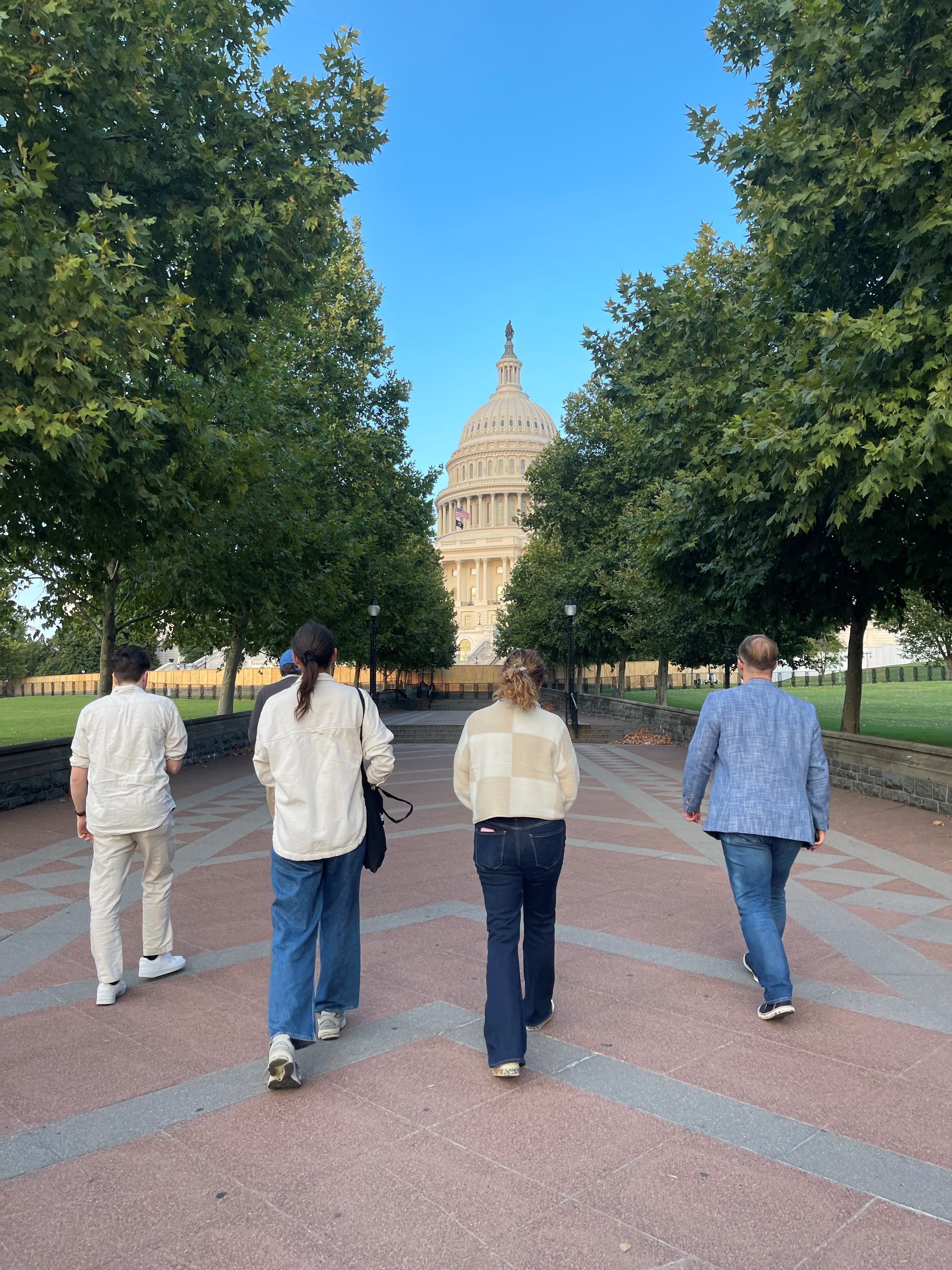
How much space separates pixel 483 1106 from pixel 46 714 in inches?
1701

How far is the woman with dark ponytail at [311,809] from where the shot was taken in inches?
162

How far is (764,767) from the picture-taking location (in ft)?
15.9

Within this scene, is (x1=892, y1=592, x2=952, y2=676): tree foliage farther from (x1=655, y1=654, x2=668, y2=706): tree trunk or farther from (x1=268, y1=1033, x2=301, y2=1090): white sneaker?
(x1=268, y1=1033, x2=301, y2=1090): white sneaker

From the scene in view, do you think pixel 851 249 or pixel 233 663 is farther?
pixel 233 663

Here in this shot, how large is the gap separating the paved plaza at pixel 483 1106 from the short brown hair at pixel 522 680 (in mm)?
1621

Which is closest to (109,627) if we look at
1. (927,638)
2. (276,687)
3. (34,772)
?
(34,772)

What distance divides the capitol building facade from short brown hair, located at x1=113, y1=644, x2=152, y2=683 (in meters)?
106

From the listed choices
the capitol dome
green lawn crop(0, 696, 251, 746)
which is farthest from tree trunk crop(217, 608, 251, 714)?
the capitol dome

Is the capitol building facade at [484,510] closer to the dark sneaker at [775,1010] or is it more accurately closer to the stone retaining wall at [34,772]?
the stone retaining wall at [34,772]

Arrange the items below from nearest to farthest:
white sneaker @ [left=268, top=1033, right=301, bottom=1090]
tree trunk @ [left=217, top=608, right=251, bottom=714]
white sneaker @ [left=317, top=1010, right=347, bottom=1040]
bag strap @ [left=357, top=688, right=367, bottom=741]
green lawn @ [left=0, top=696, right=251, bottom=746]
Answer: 1. white sneaker @ [left=268, top=1033, right=301, bottom=1090]
2. bag strap @ [left=357, top=688, right=367, bottom=741]
3. white sneaker @ [left=317, top=1010, right=347, bottom=1040]
4. tree trunk @ [left=217, top=608, right=251, bottom=714]
5. green lawn @ [left=0, top=696, right=251, bottom=746]

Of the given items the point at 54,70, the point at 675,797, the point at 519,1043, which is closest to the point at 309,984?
the point at 519,1043

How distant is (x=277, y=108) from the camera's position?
11047 mm

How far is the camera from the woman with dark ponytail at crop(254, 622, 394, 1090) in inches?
162

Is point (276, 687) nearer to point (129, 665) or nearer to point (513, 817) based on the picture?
point (129, 665)
